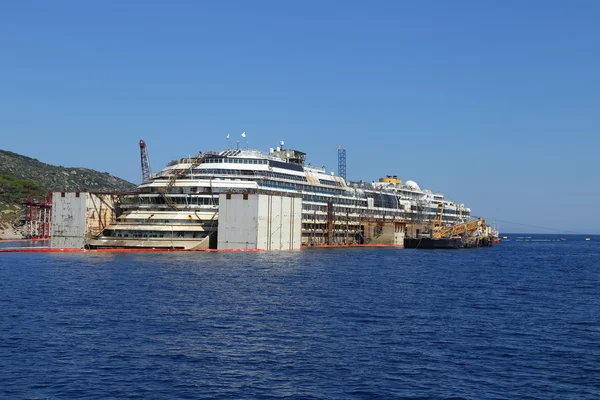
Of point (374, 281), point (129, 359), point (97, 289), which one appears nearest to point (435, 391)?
point (129, 359)

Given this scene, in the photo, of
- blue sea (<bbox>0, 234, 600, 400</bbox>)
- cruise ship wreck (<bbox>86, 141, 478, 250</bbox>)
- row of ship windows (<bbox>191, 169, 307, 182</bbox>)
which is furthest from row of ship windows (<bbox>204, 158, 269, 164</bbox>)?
blue sea (<bbox>0, 234, 600, 400</bbox>)

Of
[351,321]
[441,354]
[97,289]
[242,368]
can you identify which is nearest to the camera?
[242,368]

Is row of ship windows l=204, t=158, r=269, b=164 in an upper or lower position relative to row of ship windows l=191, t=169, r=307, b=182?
upper

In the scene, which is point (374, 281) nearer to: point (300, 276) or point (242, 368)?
point (300, 276)

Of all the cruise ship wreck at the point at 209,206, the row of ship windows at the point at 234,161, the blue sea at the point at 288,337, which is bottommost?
the blue sea at the point at 288,337

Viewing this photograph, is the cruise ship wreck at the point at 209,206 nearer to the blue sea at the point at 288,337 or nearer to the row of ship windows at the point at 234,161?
the row of ship windows at the point at 234,161

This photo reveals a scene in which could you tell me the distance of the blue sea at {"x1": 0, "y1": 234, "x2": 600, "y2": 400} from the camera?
123 ft

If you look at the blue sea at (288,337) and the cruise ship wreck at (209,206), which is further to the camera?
the cruise ship wreck at (209,206)

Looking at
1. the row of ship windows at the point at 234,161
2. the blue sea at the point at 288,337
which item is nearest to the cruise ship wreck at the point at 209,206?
the row of ship windows at the point at 234,161

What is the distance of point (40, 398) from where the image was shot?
113ft

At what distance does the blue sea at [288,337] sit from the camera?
37531 mm

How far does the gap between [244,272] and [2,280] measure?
1189 inches

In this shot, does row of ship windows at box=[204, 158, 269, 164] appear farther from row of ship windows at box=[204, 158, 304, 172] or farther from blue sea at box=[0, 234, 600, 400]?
blue sea at box=[0, 234, 600, 400]

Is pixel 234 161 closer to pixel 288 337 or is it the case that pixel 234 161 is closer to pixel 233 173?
pixel 233 173
